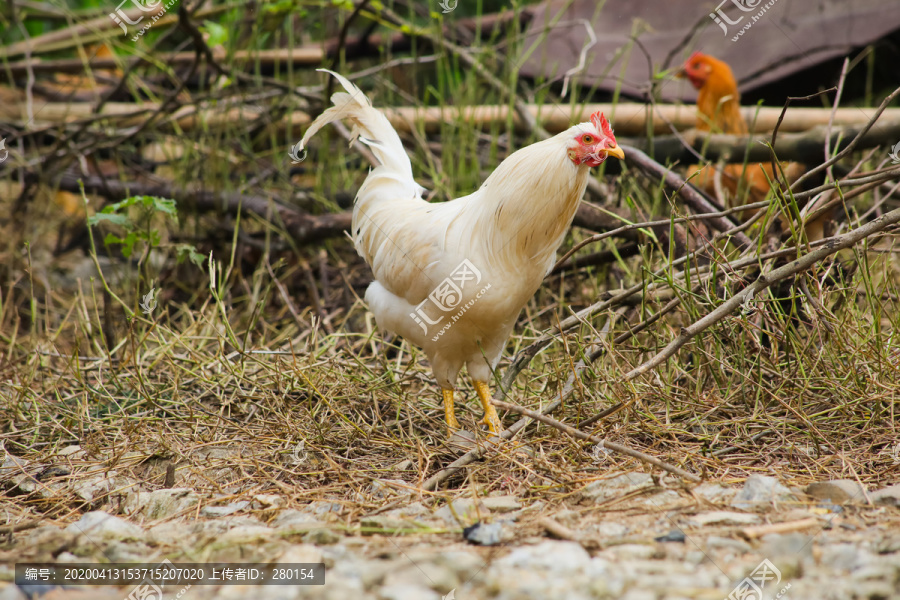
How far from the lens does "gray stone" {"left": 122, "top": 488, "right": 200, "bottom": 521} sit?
7.55 feet

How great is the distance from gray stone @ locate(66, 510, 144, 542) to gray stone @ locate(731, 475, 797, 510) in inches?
69.1

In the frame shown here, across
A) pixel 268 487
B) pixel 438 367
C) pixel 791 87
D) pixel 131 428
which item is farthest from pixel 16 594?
pixel 791 87

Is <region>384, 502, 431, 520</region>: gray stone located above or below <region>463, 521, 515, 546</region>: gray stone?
below

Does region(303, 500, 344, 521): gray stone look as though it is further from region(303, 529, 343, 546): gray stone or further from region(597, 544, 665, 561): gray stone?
region(597, 544, 665, 561): gray stone

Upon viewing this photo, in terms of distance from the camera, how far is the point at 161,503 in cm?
234

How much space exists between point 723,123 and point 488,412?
3318 mm

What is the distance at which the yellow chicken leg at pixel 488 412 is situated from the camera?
2.91 metres

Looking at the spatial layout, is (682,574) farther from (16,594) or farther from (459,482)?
(16,594)

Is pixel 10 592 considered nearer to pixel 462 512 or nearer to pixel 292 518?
pixel 292 518

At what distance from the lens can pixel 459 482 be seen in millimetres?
2539

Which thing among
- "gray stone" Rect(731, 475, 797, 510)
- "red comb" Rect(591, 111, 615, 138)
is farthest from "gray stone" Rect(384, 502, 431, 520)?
"red comb" Rect(591, 111, 615, 138)

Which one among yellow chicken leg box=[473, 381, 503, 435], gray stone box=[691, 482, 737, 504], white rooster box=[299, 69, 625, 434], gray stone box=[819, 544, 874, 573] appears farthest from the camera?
yellow chicken leg box=[473, 381, 503, 435]

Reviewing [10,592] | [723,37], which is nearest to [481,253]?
[10,592]

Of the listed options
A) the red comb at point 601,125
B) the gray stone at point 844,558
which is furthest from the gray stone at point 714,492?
the red comb at point 601,125
